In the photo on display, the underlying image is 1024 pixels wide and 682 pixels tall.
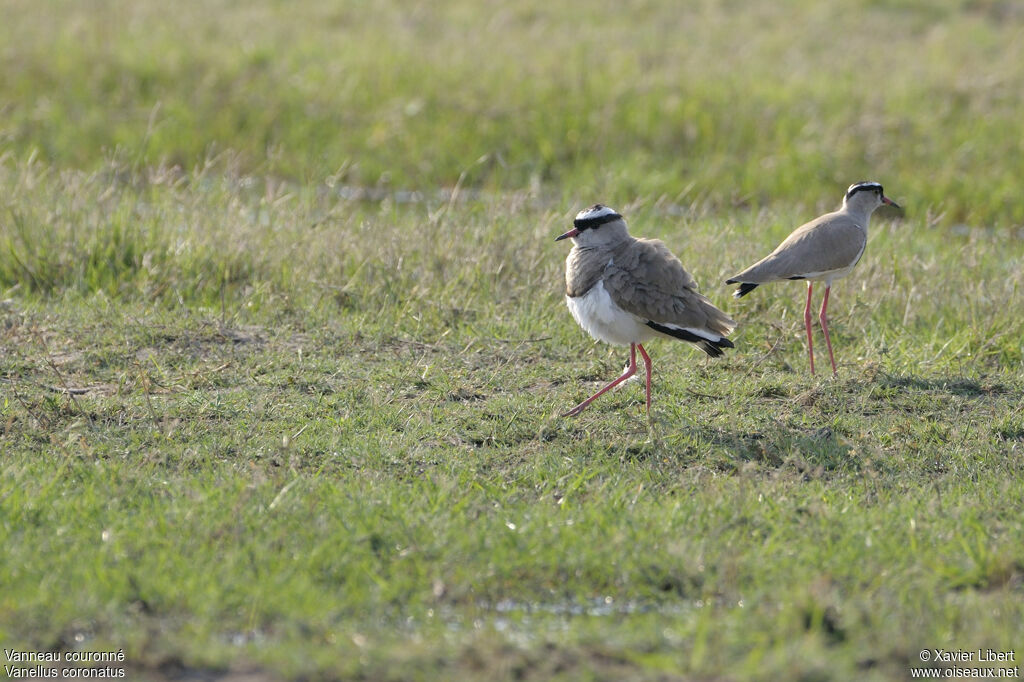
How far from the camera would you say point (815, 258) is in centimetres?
710

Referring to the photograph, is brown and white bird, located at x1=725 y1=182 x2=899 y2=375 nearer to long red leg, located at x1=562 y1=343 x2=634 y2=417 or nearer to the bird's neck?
the bird's neck

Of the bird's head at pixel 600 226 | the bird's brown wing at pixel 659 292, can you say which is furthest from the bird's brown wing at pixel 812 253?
the bird's head at pixel 600 226

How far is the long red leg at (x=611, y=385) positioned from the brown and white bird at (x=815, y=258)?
0.66 m

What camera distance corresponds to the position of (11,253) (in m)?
8.28

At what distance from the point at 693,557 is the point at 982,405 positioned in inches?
109

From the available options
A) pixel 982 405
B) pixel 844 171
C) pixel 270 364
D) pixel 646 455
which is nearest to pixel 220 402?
pixel 270 364

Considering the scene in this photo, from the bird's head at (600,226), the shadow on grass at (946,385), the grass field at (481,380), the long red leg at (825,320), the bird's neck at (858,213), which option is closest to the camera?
the grass field at (481,380)

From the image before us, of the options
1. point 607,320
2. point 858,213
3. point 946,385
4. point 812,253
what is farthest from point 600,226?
point 946,385

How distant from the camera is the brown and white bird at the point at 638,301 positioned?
6.38m

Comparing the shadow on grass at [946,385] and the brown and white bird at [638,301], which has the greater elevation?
the brown and white bird at [638,301]

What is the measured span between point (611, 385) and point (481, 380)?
80 centimetres

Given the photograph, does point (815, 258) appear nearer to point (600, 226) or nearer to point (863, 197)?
point (863, 197)

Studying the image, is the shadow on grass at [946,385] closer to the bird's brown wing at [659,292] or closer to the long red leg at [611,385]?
the bird's brown wing at [659,292]

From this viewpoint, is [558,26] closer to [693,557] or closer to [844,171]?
[844,171]
